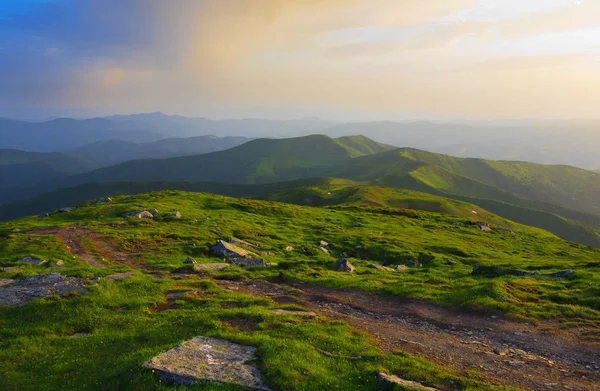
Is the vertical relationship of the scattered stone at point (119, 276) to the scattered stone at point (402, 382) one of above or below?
below

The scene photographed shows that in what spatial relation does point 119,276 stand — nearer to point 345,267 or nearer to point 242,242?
point 242,242

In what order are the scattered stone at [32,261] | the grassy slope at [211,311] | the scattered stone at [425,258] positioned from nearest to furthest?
the grassy slope at [211,311] → the scattered stone at [32,261] → the scattered stone at [425,258]

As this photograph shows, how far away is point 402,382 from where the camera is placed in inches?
496

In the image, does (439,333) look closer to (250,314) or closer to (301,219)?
(250,314)

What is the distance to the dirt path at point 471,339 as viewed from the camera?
601 inches

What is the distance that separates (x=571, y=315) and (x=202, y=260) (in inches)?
1256

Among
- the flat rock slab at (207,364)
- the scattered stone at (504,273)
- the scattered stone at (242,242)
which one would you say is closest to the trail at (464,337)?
→ the flat rock slab at (207,364)

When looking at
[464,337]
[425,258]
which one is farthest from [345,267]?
[425,258]

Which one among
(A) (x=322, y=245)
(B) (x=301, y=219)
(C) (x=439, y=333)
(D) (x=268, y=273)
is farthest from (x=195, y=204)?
(C) (x=439, y=333)

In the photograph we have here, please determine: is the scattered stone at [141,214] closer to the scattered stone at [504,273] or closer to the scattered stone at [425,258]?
the scattered stone at [425,258]

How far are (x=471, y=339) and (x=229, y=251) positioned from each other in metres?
27.4

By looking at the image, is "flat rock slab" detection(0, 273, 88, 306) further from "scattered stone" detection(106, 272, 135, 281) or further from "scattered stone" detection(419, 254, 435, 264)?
"scattered stone" detection(419, 254, 435, 264)

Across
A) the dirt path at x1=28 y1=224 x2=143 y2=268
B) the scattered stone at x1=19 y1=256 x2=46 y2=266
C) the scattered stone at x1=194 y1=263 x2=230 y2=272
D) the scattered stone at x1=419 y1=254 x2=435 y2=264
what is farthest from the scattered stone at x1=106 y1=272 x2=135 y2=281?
the scattered stone at x1=419 y1=254 x2=435 y2=264

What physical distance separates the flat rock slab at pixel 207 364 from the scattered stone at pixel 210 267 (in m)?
17.2
